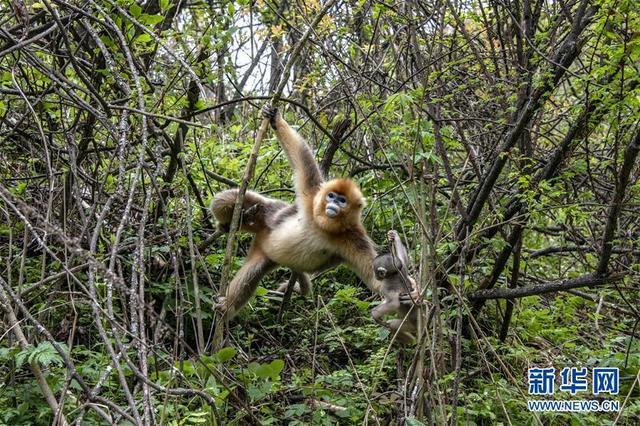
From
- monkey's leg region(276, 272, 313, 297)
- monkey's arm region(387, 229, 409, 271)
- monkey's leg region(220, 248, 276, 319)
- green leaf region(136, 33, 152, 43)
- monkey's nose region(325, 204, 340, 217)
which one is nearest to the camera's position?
green leaf region(136, 33, 152, 43)

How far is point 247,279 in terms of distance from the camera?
6.35 meters

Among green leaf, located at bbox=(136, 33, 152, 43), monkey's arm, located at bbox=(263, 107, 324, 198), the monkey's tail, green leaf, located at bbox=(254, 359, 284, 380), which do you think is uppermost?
green leaf, located at bbox=(136, 33, 152, 43)

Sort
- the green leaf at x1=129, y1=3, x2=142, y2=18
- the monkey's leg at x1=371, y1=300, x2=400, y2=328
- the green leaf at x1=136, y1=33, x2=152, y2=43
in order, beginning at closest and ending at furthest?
the green leaf at x1=129, y1=3, x2=142, y2=18, the green leaf at x1=136, y1=33, x2=152, y2=43, the monkey's leg at x1=371, y1=300, x2=400, y2=328

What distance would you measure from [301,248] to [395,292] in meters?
1.07

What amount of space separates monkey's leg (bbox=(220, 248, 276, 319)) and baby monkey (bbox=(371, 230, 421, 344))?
1189mm

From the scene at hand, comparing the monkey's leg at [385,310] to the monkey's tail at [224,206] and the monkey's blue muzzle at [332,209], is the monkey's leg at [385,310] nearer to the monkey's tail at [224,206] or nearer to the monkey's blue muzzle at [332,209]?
the monkey's blue muzzle at [332,209]

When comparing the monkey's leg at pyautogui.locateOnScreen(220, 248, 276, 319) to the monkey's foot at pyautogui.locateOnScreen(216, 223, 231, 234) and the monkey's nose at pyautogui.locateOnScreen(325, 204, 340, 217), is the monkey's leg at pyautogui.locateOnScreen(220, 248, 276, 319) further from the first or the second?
the monkey's nose at pyautogui.locateOnScreen(325, 204, 340, 217)

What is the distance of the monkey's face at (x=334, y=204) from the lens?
604cm

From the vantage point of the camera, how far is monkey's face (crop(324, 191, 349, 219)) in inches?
238

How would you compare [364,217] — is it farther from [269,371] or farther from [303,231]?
[269,371]

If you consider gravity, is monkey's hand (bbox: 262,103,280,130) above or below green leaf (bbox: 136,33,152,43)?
below

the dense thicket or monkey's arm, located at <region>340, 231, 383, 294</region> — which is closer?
the dense thicket

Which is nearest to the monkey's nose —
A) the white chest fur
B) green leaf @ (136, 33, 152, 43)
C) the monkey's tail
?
the white chest fur

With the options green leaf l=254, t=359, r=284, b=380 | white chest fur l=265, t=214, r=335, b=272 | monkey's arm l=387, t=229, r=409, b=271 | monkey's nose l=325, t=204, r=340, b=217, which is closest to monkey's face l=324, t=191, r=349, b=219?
monkey's nose l=325, t=204, r=340, b=217
